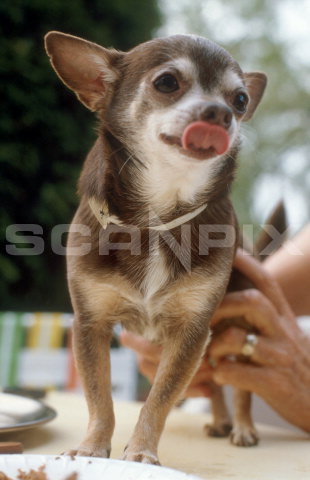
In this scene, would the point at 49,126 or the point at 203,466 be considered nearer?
the point at 203,466

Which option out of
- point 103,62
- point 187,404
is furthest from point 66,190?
point 103,62

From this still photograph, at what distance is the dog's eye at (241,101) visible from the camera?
1.01 m

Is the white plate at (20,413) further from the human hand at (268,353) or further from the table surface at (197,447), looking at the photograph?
the human hand at (268,353)

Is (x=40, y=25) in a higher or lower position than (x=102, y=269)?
higher

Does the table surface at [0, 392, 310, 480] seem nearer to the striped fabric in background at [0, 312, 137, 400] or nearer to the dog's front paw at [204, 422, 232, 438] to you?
the dog's front paw at [204, 422, 232, 438]

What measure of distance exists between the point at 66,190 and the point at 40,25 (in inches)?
26.5

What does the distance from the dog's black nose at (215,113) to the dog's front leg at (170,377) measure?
0.37 m

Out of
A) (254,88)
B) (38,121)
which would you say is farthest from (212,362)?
(38,121)

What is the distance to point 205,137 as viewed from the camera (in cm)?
90

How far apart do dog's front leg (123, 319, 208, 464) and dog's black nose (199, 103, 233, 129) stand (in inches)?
14.5

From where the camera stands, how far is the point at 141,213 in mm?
1032

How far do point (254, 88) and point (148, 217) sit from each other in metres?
0.35

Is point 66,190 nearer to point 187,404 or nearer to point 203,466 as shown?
point 187,404

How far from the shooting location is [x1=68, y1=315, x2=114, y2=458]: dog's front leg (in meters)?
1.01
